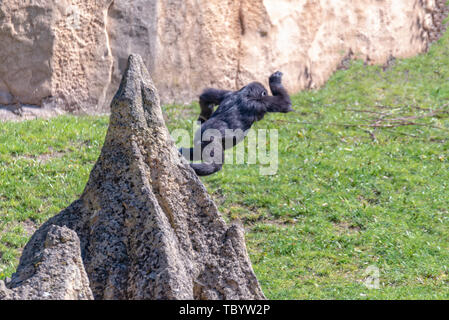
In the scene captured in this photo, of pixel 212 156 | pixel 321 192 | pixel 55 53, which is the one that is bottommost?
pixel 321 192

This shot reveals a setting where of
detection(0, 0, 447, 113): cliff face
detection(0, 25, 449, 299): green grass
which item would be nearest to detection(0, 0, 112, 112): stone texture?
detection(0, 0, 447, 113): cliff face

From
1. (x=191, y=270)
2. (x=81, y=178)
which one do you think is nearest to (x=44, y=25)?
(x=81, y=178)

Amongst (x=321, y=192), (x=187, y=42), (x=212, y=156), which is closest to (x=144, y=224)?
(x=212, y=156)

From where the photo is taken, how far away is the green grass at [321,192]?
736cm

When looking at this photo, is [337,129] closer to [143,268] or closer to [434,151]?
[434,151]

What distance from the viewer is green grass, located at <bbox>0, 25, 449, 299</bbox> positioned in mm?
7363

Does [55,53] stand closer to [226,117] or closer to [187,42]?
[187,42]

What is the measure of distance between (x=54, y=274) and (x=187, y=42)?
960cm

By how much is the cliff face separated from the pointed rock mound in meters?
6.82

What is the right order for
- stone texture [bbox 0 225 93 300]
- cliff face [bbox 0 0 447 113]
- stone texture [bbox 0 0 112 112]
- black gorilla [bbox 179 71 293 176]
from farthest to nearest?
1. cliff face [bbox 0 0 447 113]
2. stone texture [bbox 0 0 112 112]
3. black gorilla [bbox 179 71 293 176]
4. stone texture [bbox 0 225 93 300]

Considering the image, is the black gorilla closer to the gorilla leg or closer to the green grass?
the gorilla leg

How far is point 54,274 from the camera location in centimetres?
382

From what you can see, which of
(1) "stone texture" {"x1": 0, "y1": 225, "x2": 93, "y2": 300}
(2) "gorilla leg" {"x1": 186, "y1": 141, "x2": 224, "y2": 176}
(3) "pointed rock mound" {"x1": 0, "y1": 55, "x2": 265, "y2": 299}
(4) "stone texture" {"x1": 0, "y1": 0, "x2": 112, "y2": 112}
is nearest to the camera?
(1) "stone texture" {"x1": 0, "y1": 225, "x2": 93, "y2": 300}
